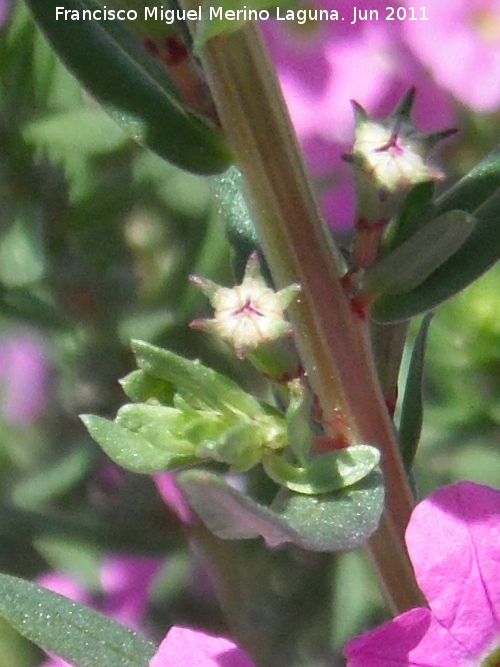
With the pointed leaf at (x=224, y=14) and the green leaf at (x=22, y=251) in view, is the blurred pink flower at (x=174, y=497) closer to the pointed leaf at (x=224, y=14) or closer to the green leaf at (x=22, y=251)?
the green leaf at (x=22, y=251)

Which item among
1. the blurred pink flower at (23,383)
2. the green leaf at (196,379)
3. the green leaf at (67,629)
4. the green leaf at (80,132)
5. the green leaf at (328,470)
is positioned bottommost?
the blurred pink flower at (23,383)

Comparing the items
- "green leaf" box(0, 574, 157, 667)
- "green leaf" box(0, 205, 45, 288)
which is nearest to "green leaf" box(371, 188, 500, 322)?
"green leaf" box(0, 574, 157, 667)

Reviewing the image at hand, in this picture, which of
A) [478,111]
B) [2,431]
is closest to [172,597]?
[2,431]

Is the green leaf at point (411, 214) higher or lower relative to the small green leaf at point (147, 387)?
higher

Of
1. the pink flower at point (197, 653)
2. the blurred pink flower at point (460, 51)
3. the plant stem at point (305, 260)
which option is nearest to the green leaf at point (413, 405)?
the plant stem at point (305, 260)

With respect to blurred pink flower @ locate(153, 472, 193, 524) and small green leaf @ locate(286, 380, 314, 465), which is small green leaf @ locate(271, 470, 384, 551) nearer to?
small green leaf @ locate(286, 380, 314, 465)

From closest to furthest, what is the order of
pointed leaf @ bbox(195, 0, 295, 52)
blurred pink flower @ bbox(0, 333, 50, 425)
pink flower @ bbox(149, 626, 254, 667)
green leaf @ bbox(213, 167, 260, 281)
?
pointed leaf @ bbox(195, 0, 295, 52)
pink flower @ bbox(149, 626, 254, 667)
green leaf @ bbox(213, 167, 260, 281)
blurred pink flower @ bbox(0, 333, 50, 425)

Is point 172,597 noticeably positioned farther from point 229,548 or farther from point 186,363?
point 186,363
